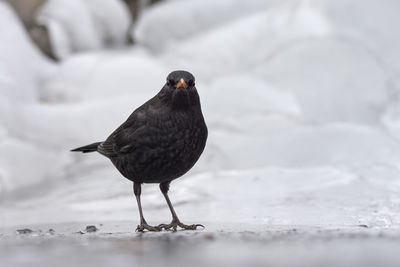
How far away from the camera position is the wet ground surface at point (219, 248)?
10.2ft

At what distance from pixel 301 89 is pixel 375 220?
170 inches

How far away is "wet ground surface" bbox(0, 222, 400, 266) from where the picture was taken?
3.11 meters

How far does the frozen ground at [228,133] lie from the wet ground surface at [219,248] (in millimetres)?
13

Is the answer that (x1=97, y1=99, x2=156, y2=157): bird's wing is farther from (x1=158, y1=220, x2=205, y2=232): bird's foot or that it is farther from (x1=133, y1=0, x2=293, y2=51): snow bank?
(x1=133, y1=0, x2=293, y2=51): snow bank

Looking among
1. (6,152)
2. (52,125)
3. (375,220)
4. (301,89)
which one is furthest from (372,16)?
(375,220)

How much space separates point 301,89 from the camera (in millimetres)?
9008

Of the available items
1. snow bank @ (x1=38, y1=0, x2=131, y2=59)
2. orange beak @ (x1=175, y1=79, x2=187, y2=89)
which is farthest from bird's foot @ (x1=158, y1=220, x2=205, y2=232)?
snow bank @ (x1=38, y1=0, x2=131, y2=59)

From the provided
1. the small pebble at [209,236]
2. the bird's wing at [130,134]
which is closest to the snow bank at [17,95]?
the bird's wing at [130,134]

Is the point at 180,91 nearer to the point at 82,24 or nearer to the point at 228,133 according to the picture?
the point at 228,133

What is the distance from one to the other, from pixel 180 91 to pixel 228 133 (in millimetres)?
3571

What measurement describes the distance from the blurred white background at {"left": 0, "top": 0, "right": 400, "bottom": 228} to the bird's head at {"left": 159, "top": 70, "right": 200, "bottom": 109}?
92cm

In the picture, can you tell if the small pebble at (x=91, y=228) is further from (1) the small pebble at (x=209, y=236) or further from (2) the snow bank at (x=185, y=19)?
(2) the snow bank at (x=185, y=19)

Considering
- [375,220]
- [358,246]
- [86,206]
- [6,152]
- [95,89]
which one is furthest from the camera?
[95,89]

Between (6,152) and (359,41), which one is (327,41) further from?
(6,152)
